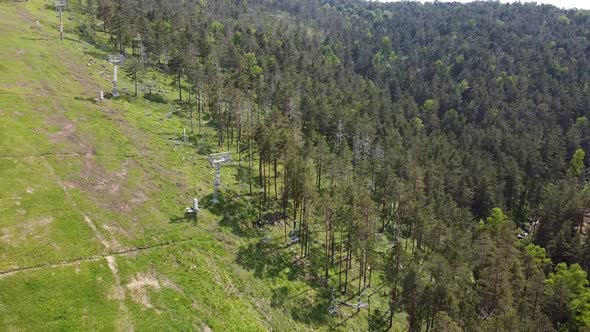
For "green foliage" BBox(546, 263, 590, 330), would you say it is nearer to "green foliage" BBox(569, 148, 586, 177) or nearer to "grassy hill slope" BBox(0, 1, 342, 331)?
"grassy hill slope" BBox(0, 1, 342, 331)

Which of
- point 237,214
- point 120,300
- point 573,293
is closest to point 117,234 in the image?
point 120,300

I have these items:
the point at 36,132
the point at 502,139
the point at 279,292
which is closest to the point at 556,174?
the point at 502,139

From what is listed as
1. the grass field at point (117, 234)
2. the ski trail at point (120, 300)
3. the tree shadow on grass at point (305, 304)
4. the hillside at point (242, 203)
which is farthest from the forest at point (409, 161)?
the ski trail at point (120, 300)

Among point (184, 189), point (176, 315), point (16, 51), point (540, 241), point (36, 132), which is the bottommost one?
point (540, 241)

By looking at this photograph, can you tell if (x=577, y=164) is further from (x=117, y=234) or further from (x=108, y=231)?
(x=108, y=231)

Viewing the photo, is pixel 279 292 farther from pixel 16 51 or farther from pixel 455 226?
pixel 16 51
